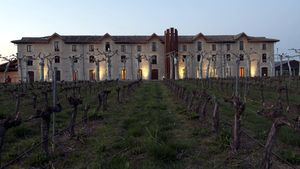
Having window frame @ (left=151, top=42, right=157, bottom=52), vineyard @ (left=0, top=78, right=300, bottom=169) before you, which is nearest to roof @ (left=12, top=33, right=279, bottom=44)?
window frame @ (left=151, top=42, right=157, bottom=52)

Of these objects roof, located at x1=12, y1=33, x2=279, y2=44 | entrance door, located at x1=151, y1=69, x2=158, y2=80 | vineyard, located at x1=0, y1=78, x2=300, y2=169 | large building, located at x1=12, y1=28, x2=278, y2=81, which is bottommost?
vineyard, located at x1=0, y1=78, x2=300, y2=169

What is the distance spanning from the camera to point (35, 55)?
246ft

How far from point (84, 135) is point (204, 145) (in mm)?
3250

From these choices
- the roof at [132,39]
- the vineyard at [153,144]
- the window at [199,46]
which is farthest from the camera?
the window at [199,46]

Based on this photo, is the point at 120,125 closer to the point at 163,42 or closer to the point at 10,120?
the point at 10,120

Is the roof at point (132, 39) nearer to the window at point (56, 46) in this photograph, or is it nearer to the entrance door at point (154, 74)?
the window at point (56, 46)

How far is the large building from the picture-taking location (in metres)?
74.9

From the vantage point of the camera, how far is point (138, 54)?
243ft

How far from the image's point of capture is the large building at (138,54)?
74.9m

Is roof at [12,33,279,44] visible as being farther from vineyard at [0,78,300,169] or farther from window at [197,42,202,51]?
vineyard at [0,78,300,169]

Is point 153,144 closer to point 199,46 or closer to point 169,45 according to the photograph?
Result: point 169,45

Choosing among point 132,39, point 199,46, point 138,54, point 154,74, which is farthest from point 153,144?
point 199,46

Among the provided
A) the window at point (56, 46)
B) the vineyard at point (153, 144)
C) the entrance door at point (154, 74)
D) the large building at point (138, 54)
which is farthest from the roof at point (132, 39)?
the vineyard at point (153, 144)

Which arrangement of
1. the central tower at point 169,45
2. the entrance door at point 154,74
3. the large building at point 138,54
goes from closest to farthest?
the central tower at point 169,45 → the large building at point 138,54 → the entrance door at point 154,74
